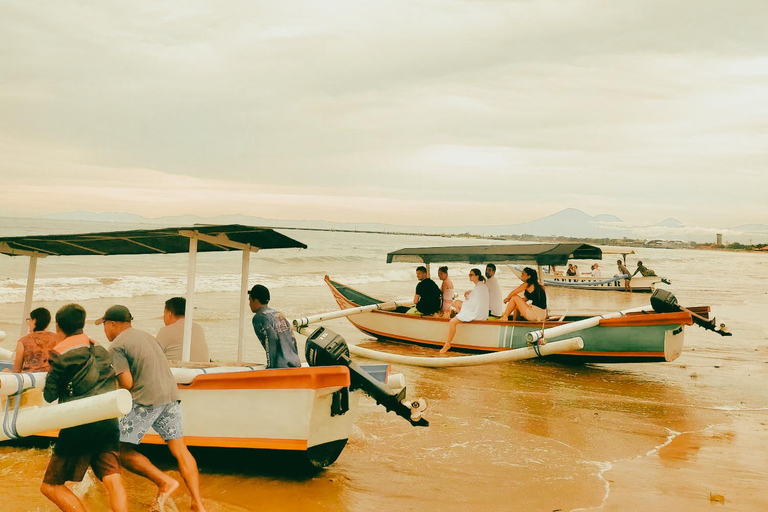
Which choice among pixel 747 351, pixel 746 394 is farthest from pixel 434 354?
pixel 747 351

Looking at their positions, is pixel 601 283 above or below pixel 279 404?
below

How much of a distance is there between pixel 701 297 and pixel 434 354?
58.5 ft

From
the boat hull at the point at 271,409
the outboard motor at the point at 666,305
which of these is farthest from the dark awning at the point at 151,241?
the outboard motor at the point at 666,305

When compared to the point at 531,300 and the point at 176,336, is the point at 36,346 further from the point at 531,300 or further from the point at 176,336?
the point at 531,300

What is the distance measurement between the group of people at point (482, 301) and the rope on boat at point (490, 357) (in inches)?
57.0

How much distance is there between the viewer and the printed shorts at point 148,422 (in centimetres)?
455

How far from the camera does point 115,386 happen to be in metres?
4.12

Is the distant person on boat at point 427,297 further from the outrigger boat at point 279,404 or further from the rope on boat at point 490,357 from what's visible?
the outrigger boat at point 279,404

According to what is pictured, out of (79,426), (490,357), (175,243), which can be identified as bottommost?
(490,357)

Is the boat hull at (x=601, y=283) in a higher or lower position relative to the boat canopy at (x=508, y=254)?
lower

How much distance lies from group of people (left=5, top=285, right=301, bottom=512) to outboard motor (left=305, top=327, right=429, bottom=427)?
420 millimetres

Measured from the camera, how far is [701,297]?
25703 mm

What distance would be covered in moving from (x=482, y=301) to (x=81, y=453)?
8625mm

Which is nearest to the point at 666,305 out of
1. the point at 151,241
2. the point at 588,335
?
the point at 588,335
